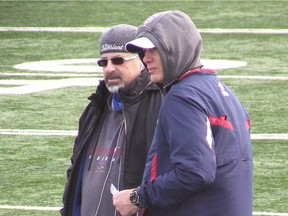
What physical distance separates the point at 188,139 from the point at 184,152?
47 millimetres

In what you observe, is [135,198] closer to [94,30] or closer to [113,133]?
[113,133]

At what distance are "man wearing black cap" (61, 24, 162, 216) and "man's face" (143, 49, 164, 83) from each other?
0.71 m

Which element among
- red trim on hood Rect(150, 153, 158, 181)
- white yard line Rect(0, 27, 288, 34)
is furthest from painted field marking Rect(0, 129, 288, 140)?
white yard line Rect(0, 27, 288, 34)

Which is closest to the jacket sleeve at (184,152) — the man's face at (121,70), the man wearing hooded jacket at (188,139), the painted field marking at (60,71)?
the man wearing hooded jacket at (188,139)

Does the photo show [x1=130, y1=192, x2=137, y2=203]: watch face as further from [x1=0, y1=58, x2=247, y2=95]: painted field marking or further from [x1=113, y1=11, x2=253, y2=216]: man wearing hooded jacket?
[x1=0, y1=58, x2=247, y2=95]: painted field marking

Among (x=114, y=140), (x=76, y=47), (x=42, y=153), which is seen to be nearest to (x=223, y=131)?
(x=114, y=140)

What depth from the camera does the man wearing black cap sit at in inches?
202

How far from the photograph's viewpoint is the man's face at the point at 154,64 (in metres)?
4.42

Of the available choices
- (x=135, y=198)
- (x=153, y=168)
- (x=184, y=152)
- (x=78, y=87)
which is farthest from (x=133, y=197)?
(x=78, y=87)

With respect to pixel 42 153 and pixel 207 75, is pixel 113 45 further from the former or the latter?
pixel 42 153

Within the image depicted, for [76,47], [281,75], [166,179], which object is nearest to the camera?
[166,179]

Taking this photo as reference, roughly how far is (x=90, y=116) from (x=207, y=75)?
1024mm

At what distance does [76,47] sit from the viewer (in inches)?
649

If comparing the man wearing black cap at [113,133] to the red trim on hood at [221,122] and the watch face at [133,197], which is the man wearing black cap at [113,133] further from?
the red trim on hood at [221,122]
